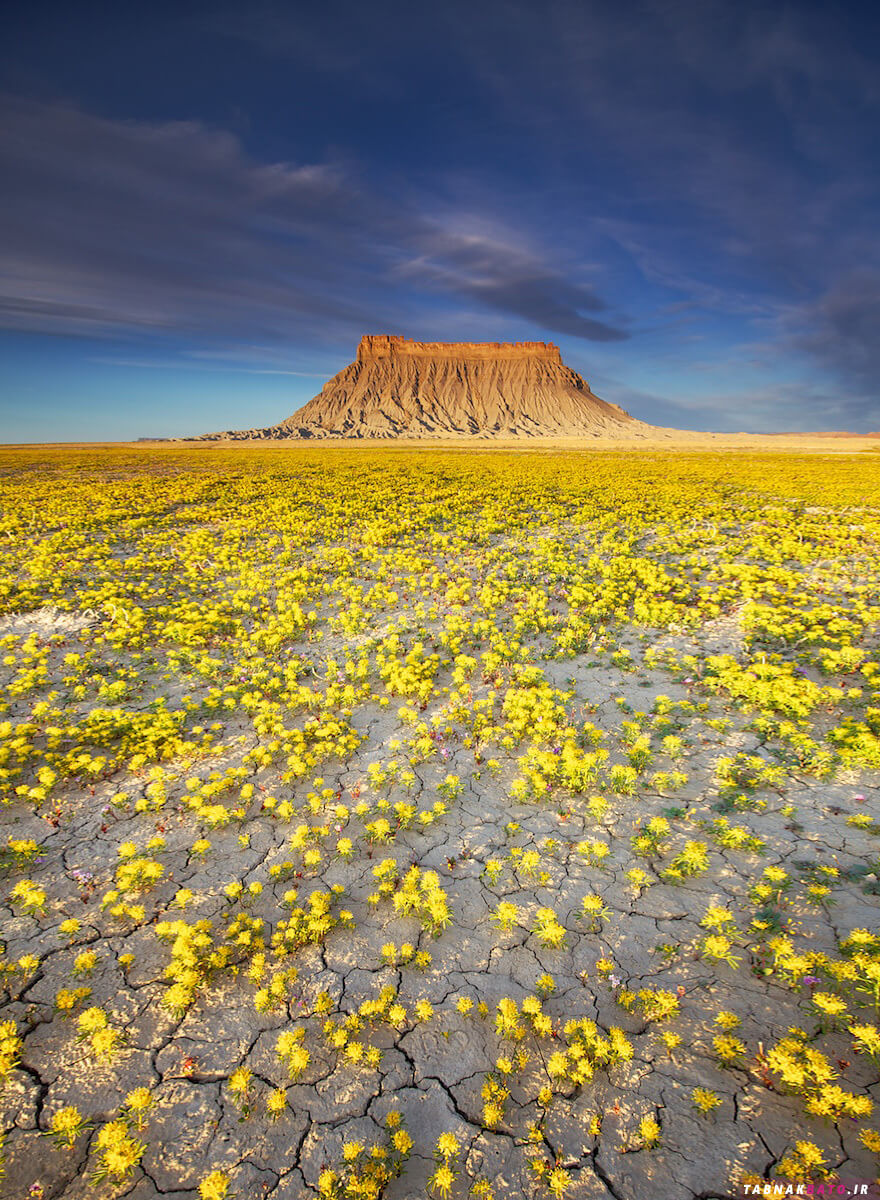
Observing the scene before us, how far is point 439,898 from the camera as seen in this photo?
4371mm

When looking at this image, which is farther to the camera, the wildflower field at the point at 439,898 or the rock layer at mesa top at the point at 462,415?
the rock layer at mesa top at the point at 462,415

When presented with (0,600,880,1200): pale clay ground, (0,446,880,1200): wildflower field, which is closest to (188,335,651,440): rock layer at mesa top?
(0,446,880,1200): wildflower field

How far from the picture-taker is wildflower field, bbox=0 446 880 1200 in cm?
305

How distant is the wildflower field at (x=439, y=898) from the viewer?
3049mm

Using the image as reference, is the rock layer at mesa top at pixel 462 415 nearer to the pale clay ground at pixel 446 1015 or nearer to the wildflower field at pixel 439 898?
the wildflower field at pixel 439 898

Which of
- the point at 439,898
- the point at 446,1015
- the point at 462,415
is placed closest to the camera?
the point at 446,1015

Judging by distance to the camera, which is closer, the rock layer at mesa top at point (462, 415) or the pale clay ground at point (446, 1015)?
the pale clay ground at point (446, 1015)

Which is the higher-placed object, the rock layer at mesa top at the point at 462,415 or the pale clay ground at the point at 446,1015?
the rock layer at mesa top at the point at 462,415

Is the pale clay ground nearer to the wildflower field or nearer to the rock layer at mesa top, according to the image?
the wildflower field

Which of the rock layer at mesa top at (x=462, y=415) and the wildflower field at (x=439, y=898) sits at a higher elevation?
the rock layer at mesa top at (x=462, y=415)

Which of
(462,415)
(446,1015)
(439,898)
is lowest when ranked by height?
(446,1015)

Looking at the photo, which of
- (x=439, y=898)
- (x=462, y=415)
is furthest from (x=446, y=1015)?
(x=462, y=415)

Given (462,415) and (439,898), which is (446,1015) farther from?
(462,415)

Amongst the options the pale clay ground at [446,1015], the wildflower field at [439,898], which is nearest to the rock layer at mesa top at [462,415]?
the wildflower field at [439,898]
